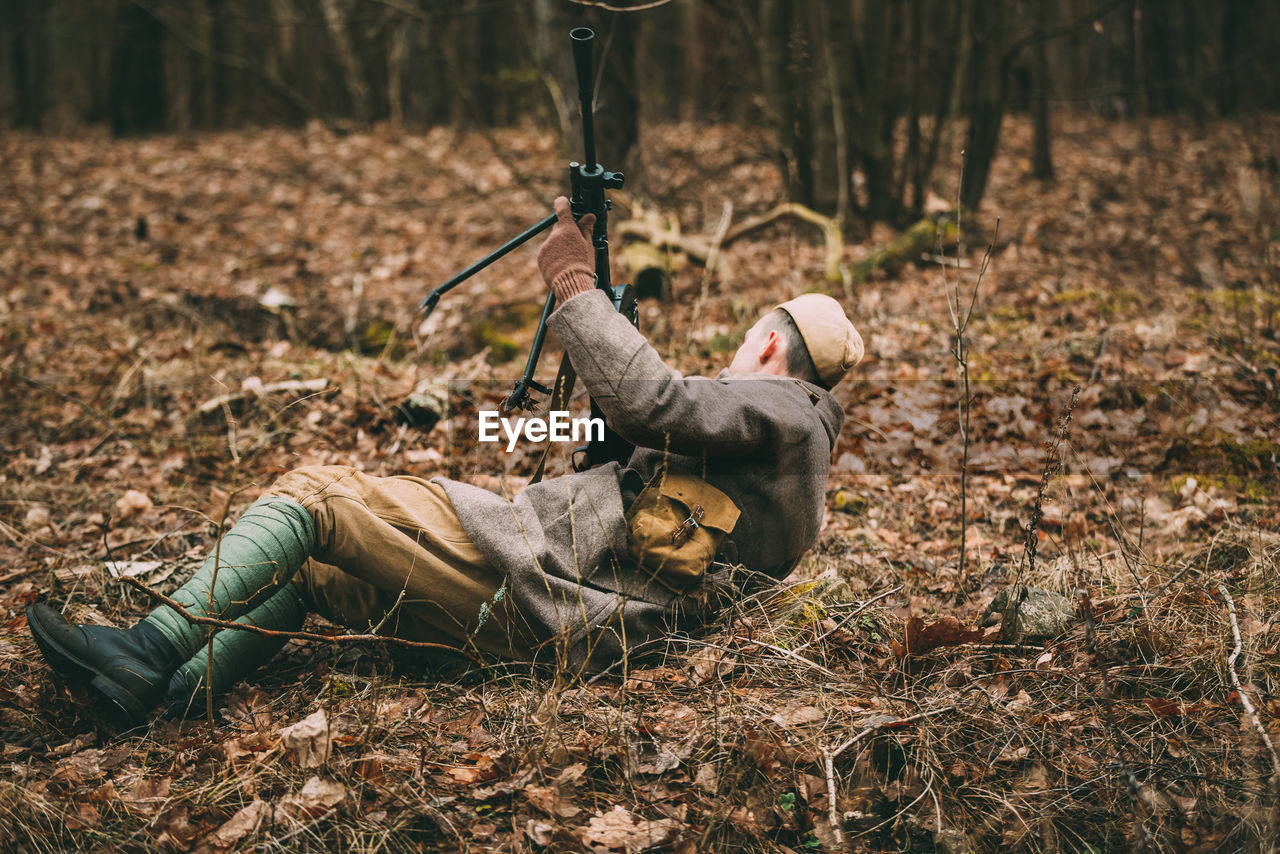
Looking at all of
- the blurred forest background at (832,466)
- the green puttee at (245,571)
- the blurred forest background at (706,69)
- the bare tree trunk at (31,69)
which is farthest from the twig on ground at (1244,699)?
the bare tree trunk at (31,69)

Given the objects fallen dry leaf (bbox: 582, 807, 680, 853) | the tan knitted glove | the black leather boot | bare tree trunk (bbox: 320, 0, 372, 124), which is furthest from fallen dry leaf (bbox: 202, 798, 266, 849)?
bare tree trunk (bbox: 320, 0, 372, 124)

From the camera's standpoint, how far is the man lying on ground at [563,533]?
7.50 feet

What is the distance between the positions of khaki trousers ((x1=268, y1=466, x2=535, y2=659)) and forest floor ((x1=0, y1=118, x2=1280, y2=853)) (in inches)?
8.7

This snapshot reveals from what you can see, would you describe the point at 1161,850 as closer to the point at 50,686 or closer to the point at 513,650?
the point at 513,650

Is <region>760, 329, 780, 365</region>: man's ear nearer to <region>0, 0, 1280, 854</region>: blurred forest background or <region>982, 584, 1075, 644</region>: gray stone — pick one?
<region>0, 0, 1280, 854</region>: blurred forest background

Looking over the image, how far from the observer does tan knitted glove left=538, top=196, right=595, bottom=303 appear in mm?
2385

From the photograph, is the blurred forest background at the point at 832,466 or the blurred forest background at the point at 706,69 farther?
the blurred forest background at the point at 706,69

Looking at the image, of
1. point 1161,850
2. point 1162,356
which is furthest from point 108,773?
point 1162,356

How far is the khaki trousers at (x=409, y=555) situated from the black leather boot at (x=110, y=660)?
1.59 feet

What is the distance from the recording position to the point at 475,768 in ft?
7.62

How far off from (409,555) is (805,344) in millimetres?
1321

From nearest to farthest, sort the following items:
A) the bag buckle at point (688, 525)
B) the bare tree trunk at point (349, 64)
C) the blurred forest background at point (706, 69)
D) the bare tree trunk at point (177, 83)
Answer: the bag buckle at point (688, 525) < the blurred forest background at point (706, 69) < the bare tree trunk at point (349, 64) < the bare tree trunk at point (177, 83)

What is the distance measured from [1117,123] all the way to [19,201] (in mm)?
16705

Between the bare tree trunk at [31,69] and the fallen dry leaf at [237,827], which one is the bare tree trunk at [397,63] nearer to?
the bare tree trunk at [31,69]
